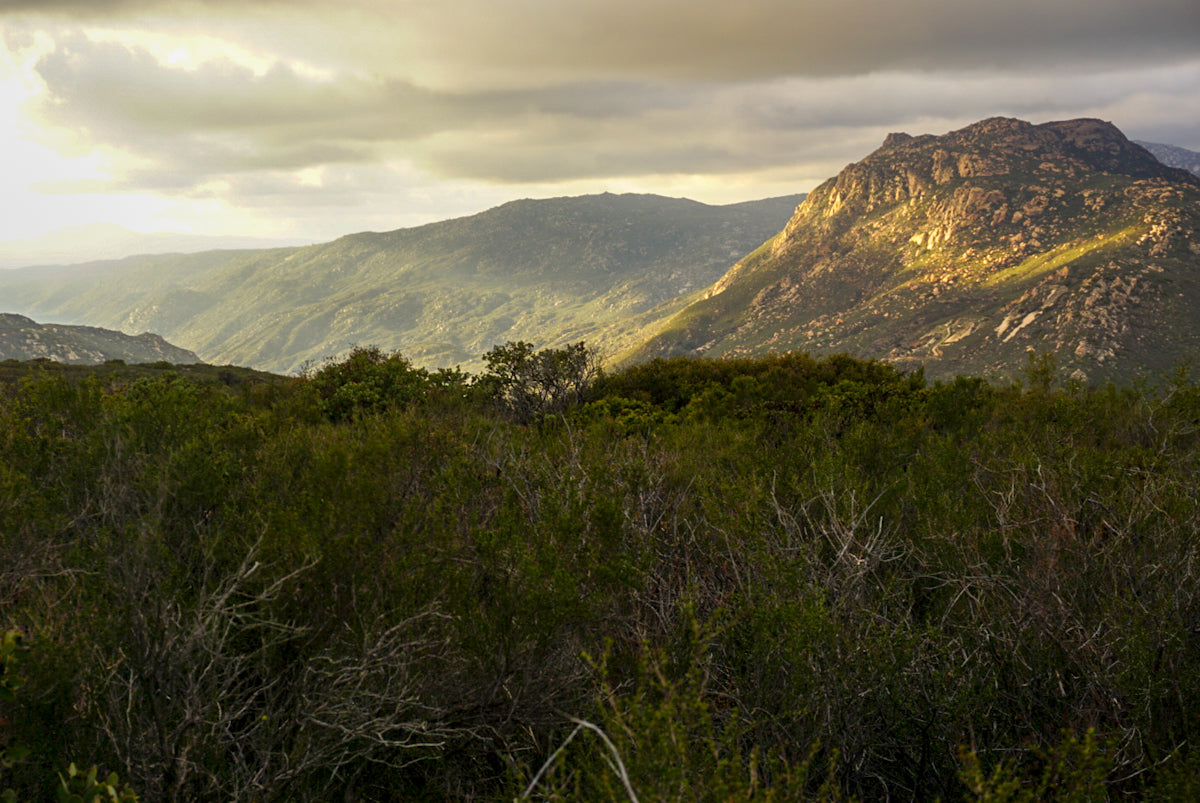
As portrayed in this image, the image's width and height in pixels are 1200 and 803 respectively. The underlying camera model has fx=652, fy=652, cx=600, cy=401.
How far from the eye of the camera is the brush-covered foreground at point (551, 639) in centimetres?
390

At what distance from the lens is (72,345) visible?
156 metres

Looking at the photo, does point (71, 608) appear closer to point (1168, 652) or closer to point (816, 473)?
point (816, 473)

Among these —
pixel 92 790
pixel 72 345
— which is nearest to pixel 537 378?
pixel 92 790

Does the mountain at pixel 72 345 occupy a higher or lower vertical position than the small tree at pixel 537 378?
higher

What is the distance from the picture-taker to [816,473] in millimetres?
7996

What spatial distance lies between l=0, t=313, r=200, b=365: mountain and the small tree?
144 meters

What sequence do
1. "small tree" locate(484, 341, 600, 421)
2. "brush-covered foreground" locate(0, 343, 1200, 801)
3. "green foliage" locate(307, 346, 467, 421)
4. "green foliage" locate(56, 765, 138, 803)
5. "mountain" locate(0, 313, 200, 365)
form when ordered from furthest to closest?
"mountain" locate(0, 313, 200, 365), "small tree" locate(484, 341, 600, 421), "green foliage" locate(307, 346, 467, 421), "brush-covered foreground" locate(0, 343, 1200, 801), "green foliage" locate(56, 765, 138, 803)

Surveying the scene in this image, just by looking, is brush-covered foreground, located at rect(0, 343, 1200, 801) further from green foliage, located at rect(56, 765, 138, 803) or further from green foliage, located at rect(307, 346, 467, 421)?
green foliage, located at rect(307, 346, 467, 421)

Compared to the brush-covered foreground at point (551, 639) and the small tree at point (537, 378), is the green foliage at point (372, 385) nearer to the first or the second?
the small tree at point (537, 378)

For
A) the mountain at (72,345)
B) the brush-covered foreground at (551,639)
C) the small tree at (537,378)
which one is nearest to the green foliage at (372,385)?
Result: the small tree at (537,378)

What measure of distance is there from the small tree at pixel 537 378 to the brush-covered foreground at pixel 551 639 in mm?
11962

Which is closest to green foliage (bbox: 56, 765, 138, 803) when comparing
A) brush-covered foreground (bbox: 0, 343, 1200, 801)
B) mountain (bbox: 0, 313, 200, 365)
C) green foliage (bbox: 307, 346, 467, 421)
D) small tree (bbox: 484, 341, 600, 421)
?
brush-covered foreground (bbox: 0, 343, 1200, 801)

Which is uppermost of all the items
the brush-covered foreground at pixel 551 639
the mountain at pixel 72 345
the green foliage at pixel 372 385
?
the mountain at pixel 72 345

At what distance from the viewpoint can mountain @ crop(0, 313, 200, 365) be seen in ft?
482
